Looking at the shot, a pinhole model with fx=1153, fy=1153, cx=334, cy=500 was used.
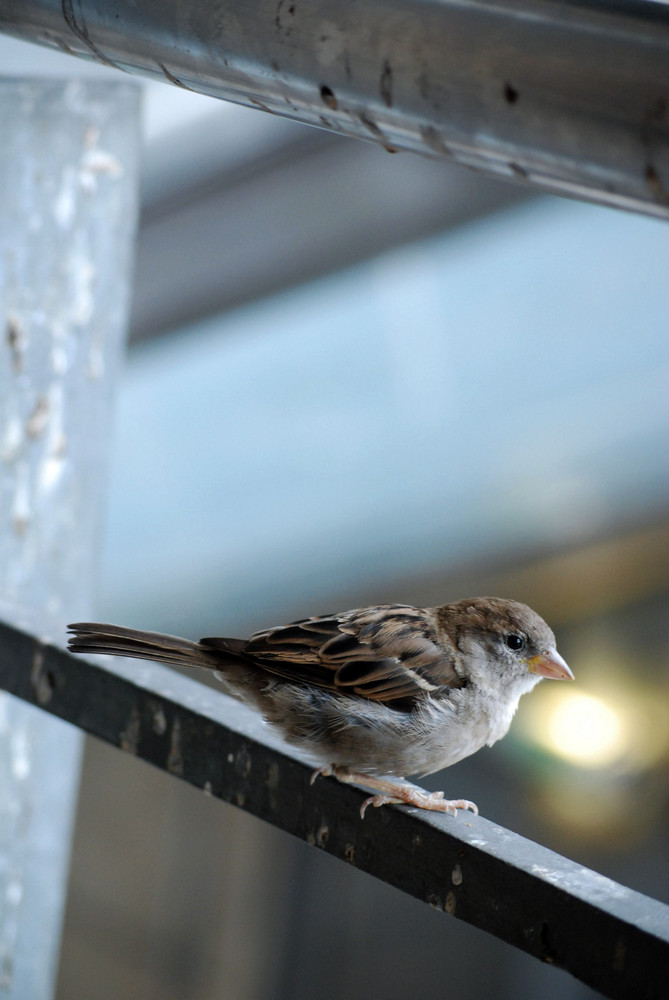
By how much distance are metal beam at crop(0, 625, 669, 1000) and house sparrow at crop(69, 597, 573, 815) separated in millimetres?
103

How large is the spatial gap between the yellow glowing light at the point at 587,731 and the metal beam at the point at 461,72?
384cm

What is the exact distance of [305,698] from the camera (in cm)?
124

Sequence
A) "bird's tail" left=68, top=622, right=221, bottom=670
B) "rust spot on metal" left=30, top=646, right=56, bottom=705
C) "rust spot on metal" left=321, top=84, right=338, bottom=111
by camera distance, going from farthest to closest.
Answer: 1. "rust spot on metal" left=30, top=646, right=56, bottom=705
2. "bird's tail" left=68, top=622, right=221, bottom=670
3. "rust spot on metal" left=321, top=84, right=338, bottom=111

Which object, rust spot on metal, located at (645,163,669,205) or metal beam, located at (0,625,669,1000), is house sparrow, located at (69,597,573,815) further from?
rust spot on metal, located at (645,163,669,205)

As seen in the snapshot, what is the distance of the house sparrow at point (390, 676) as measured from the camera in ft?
3.98

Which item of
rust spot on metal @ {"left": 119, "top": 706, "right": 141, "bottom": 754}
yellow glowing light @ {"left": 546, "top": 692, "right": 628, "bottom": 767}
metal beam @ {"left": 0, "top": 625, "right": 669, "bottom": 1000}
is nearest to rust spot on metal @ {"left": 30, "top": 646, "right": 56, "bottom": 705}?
metal beam @ {"left": 0, "top": 625, "right": 669, "bottom": 1000}

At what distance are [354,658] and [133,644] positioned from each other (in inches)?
10.5

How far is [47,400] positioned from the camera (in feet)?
4.87

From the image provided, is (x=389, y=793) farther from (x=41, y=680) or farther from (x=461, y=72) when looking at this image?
(x=461, y=72)

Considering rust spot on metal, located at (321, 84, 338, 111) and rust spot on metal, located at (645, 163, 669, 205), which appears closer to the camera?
rust spot on metal, located at (645, 163, 669, 205)

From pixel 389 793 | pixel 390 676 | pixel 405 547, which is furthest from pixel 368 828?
pixel 405 547

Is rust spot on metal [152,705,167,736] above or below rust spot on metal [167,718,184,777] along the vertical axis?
above

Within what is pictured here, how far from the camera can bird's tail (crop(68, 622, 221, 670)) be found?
1064mm

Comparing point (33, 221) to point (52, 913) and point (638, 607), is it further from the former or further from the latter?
point (638, 607)
